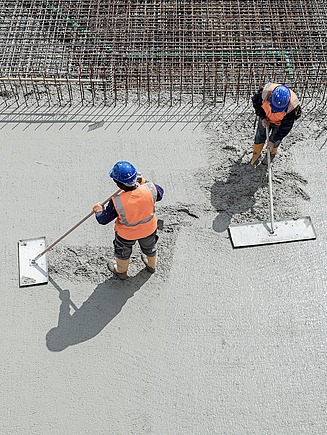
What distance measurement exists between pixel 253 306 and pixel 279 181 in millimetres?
1698

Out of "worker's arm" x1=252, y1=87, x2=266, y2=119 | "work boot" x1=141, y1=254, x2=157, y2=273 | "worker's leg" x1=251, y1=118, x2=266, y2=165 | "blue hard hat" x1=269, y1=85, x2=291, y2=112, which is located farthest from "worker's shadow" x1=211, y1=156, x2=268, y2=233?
"blue hard hat" x1=269, y1=85, x2=291, y2=112

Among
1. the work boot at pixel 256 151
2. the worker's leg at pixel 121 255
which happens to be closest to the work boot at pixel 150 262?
the worker's leg at pixel 121 255

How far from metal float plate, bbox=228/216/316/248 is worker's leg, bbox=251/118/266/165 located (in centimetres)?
94

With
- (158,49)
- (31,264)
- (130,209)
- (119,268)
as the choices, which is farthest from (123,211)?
(158,49)

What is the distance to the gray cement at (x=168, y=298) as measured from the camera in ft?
14.1

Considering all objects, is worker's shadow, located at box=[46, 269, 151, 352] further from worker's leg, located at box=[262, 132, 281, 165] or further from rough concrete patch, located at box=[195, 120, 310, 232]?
worker's leg, located at box=[262, 132, 281, 165]

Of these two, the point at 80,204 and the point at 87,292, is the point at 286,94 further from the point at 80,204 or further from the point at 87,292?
the point at 87,292

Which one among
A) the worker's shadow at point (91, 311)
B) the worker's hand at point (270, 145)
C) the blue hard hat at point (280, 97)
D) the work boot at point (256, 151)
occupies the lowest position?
the worker's shadow at point (91, 311)

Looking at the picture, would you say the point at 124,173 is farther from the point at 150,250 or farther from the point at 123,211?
the point at 150,250

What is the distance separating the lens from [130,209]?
4125 mm

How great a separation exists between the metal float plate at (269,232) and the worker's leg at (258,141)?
0.94 m

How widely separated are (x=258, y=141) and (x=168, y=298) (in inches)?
85.6

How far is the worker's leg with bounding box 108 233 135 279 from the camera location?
179 inches

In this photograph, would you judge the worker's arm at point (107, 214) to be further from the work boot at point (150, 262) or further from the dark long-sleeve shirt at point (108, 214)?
the work boot at point (150, 262)
